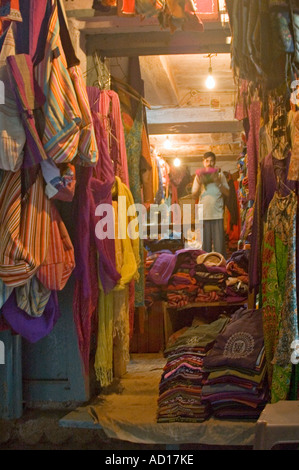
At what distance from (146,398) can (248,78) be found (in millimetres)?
2266

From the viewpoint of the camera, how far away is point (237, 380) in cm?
324

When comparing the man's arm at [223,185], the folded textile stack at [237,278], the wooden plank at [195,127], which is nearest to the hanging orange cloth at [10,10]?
the folded textile stack at [237,278]

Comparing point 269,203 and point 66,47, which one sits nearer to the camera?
point 66,47

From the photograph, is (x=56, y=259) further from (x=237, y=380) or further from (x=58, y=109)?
(x=237, y=380)

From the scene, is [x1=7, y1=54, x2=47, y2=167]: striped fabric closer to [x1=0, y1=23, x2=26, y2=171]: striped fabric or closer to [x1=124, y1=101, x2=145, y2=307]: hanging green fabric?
[x1=0, y1=23, x2=26, y2=171]: striped fabric

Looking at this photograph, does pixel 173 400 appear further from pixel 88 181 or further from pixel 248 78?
pixel 248 78

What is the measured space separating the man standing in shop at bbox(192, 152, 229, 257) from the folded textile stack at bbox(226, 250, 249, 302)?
3202mm

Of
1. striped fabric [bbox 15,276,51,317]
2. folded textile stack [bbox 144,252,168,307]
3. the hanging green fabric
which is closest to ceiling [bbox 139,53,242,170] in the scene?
the hanging green fabric

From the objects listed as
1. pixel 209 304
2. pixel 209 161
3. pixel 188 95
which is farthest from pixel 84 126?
pixel 209 161

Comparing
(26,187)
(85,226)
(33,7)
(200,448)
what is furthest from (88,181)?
(200,448)

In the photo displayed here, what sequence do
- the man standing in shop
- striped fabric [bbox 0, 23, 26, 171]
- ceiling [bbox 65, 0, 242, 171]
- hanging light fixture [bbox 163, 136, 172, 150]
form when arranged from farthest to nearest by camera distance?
hanging light fixture [bbox 163, 136, 172, 150] < the man standing in shop < ceiling [bbox 65, 0, 242, 171] < striped fabric [bbox 0, 23, 26, 171]

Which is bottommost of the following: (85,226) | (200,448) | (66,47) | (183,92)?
(200,448)

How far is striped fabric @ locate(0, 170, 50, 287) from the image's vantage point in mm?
2617

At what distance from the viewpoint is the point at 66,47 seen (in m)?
2.98
